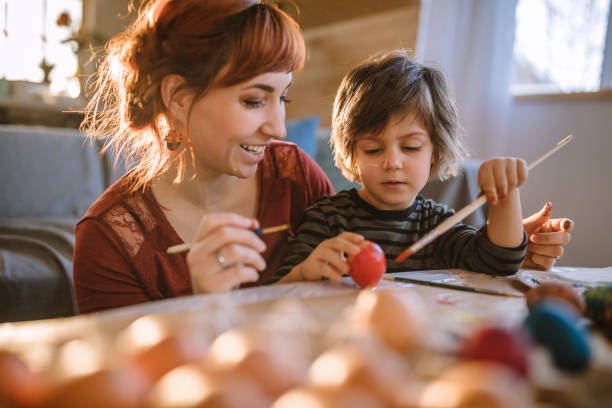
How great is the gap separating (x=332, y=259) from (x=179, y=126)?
1.71 ft

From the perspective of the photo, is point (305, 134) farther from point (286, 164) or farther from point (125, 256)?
point (125, 256)

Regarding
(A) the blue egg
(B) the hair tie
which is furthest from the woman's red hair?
(A) the blue egg

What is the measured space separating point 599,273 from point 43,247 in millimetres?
1750

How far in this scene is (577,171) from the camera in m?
2.32

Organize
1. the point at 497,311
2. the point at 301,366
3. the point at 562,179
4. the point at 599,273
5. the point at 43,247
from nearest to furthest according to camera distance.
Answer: the point at 301,366, the point at 497,311, the point at 599,273, the point at 43,247, the point at 562,179

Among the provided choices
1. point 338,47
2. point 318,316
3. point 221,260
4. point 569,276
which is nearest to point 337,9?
point 338,47

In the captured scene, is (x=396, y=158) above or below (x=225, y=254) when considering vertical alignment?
above

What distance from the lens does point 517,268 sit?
969mm

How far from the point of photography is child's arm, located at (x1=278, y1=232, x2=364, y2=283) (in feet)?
2.80

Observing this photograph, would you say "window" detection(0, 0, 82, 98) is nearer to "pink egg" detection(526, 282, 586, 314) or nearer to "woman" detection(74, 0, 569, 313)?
"woman" detection(74, 0, 569, 313)

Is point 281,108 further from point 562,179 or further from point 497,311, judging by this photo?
point 562,179

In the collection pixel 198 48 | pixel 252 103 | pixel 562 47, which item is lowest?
pixel 252 103

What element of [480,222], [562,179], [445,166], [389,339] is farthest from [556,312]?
[562,179]

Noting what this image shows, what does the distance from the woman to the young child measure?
0.44ft
